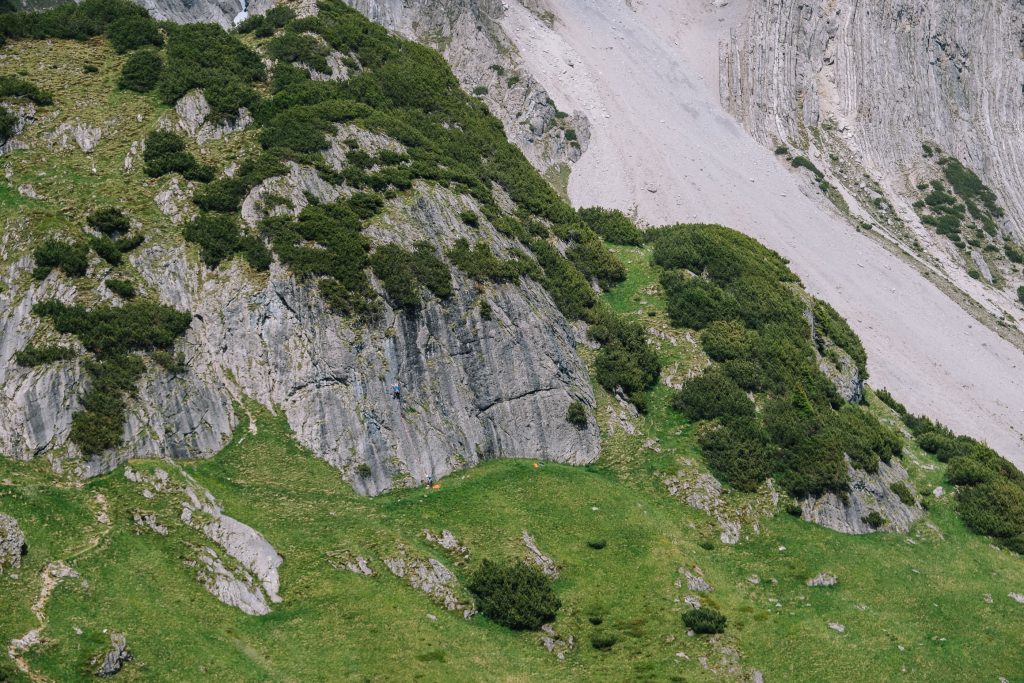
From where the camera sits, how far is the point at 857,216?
112m

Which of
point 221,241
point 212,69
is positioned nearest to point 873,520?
point 221,241

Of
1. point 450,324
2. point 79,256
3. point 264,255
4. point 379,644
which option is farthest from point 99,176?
point 379,644

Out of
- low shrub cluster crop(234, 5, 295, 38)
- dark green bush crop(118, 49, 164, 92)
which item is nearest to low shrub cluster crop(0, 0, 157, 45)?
dark green bush crop(118, 49, 164, 92)

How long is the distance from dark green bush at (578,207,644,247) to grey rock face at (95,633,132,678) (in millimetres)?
54410

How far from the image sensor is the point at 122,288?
44.6m

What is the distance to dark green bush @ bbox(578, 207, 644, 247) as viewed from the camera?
Answer: 76000mm

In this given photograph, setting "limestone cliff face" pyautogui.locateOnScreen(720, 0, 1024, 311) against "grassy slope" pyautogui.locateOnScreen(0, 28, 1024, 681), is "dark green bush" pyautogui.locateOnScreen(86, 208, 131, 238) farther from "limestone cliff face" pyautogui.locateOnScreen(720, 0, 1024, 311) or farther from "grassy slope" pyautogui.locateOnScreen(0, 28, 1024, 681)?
"limestone cliff face" pyautogui.locateOnScreen(720, 0, 1024, 311)

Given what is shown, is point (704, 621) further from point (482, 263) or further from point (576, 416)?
point (482, 263)

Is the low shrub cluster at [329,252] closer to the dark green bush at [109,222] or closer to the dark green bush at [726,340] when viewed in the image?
the dark green bush at [109,222]

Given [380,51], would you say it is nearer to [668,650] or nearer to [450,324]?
→ [450,324]

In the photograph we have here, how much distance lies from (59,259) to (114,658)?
2297 cm

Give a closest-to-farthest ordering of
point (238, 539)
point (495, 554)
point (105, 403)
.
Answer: point (238, 539), point (105, 403), point (495, 554)

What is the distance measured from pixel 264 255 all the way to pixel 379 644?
910 inches

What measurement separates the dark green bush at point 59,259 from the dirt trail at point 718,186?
67.1 m
